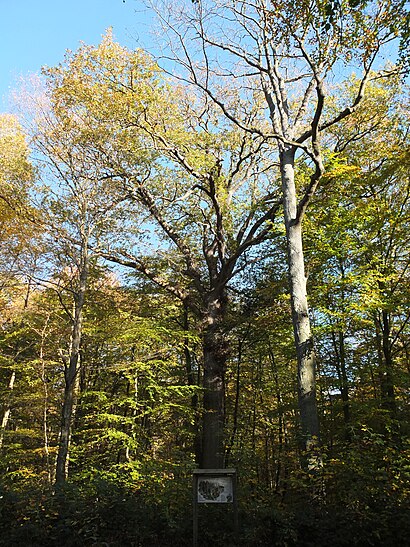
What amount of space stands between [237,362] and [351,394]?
305 cm

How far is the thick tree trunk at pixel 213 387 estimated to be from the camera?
32.2 feet

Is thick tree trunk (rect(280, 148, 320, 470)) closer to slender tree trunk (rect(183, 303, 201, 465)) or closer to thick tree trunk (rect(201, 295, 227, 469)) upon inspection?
thick tree trunk (rect(201, 295, 227, 469))

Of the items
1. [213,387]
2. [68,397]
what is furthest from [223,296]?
[68,397]

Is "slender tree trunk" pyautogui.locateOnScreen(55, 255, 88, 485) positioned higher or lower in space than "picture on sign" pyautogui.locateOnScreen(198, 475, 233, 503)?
higher

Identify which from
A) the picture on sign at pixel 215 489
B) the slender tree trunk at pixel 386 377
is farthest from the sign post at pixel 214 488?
the slender tree trunk at pixel 386 377

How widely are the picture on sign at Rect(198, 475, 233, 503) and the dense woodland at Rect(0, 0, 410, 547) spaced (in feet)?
1.22

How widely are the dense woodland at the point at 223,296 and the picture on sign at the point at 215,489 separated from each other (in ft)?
1.22

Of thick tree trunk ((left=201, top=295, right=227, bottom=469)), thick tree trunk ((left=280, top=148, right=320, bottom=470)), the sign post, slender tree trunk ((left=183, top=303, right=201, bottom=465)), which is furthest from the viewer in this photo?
slender tree trunk ((left=183, top=303, right=201, bottom=465))

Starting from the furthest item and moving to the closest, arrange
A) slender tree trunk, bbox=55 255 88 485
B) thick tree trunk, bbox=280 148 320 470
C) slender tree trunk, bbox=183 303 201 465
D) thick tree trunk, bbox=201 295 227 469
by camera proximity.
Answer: slender tree trunk, bbox=183 303 201 465 → thick tree trunk, bbox=201 295 227 469 → slender tree trunk, bbox=55 255 88 485 → thick tree trunk, bbox=280 148 320 470

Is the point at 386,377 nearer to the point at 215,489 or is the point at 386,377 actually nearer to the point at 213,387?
the point at 213,387

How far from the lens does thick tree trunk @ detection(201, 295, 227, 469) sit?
9812mm

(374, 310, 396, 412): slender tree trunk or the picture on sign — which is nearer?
the picture on sign

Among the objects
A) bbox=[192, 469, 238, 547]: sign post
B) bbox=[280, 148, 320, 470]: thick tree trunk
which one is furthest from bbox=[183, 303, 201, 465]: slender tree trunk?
bbox=[192, 469, 238, 547]: sign post

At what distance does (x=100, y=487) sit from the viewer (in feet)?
17.9
